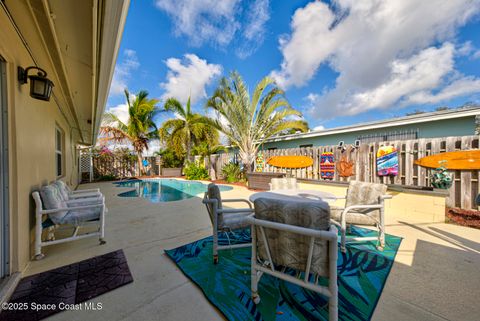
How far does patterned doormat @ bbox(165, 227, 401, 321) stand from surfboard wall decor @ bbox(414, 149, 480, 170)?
8.11ft

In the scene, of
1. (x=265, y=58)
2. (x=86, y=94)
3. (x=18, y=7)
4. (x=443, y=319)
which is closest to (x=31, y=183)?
(x=18, y=7)

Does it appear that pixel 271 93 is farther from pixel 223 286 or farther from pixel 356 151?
pixel 223 286

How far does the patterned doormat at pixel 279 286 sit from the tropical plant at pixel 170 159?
13.5 m

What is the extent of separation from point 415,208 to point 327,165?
101 inches

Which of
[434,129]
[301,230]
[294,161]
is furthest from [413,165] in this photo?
[301,230]

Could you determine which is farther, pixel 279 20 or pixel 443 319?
pixel 279 20

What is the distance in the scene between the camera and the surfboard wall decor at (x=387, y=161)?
4801 mm

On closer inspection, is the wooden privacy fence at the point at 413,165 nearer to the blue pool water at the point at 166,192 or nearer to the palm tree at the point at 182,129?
the blue pool water at the point at 166,192

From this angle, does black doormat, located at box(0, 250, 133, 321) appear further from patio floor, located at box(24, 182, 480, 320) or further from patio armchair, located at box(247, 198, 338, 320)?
patio armchair, located at box(247, 198, 338, 320)

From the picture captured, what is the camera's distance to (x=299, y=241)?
146cm

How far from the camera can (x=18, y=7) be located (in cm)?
207

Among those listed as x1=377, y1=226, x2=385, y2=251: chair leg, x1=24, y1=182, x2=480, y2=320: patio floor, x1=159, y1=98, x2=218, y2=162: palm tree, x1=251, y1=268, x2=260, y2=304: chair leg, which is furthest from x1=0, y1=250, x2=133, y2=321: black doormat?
x1=159, y1=98, x2=218, y2=162: palm tree

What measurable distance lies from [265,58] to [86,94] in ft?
30.9

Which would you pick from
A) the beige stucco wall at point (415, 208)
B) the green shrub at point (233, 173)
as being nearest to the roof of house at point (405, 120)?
the green shrub at point (233, 173)
